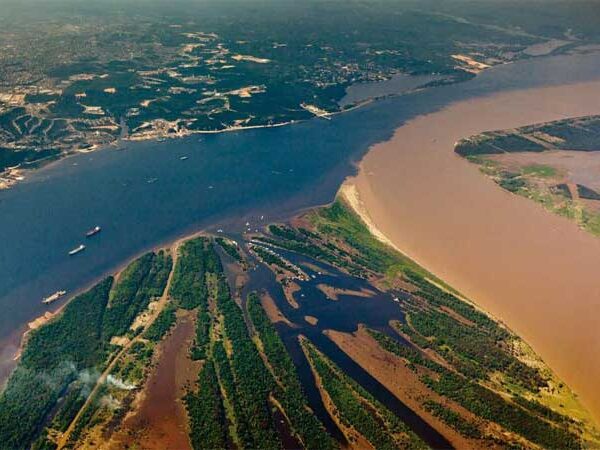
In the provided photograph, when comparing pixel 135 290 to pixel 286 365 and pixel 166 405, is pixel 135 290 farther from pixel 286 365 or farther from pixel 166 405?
pixel 286 365

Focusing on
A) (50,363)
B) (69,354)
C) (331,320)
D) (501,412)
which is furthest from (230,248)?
(501,412)

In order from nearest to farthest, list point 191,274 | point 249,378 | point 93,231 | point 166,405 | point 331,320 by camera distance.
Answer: point 166,405, point 249,378, point 331,320, point 191,274, point 93,231

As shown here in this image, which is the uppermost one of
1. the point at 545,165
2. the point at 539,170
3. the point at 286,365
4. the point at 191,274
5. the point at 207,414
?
the point at 545,165

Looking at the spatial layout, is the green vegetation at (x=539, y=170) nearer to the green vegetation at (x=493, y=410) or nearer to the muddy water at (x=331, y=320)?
the muddy water at (x=331, y=320)

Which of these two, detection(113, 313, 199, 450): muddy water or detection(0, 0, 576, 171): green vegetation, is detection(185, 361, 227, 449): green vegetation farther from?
detection(0, 0, 576, 171): green vegetation

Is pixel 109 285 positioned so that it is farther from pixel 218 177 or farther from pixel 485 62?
pixel 485 62

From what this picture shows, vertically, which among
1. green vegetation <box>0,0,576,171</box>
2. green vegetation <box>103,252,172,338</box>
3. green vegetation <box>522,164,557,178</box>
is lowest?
green vegetation <box>103,252,172,338</box>

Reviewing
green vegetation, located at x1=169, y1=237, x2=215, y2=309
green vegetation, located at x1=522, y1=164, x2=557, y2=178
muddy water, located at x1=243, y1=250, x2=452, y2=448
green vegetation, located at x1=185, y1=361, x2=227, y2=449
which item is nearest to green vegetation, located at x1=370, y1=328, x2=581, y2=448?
muddy water, located at x1=243, y1=250, x2=452, y2=448
